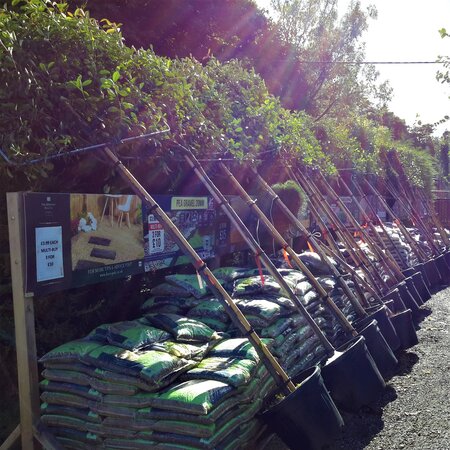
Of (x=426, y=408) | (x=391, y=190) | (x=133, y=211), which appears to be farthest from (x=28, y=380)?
(x=391, y=190)

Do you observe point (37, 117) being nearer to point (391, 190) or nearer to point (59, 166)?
point (59, 166)

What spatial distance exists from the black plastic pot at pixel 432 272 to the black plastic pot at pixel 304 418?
792 cm

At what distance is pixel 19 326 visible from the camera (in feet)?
10.5

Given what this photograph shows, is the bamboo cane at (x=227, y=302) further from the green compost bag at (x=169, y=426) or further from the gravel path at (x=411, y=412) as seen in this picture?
the gravel path at (x=411, y=412)

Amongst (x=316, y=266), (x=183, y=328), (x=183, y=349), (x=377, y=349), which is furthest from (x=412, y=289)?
(x=183, y=349)

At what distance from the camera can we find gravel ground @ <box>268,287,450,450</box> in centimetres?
412

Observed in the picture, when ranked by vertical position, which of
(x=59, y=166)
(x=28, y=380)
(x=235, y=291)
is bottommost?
(x=28, y=380)

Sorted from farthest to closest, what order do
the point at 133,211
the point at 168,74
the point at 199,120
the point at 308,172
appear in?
the point at 308,172
the point at 199,120
the point at 168,74
the point at 133,211

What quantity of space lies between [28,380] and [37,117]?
1.69 meters

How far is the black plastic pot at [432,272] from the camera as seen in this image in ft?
35.4

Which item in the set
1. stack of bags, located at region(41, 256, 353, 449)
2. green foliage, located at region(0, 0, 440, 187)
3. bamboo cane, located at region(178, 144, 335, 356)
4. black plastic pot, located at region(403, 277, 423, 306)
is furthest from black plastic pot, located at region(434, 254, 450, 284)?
stack of bags, located at region(41, 256, 353, 449)

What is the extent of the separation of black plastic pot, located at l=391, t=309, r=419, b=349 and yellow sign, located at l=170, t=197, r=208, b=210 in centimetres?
263

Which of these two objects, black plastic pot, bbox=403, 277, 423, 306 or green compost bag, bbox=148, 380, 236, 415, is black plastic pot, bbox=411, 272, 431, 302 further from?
green compost bag, bbox=148, 380, 236, 415

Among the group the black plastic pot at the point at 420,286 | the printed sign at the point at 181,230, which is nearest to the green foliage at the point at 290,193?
the printed sign at the point at 181,230
